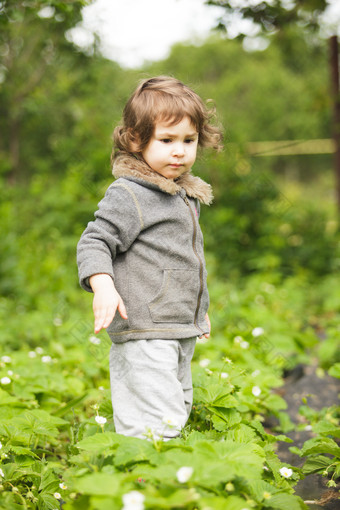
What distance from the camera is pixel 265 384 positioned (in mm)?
2746

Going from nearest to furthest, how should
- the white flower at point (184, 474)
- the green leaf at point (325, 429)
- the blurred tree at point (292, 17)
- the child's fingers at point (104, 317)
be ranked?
the white flower at point (184, 474)
the child's fingers at point (104, 317)
the green leaf at point (325, 429)
the blurred tree at point (292, 17)

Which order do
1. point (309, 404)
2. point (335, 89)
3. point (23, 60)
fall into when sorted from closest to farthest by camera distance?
point (309, 404) < point (335, 89) < point (23, 60)

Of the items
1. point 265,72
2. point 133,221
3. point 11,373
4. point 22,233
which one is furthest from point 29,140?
point 265,72

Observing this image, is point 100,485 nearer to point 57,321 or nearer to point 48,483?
point 48,483

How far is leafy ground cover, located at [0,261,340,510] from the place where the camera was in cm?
140

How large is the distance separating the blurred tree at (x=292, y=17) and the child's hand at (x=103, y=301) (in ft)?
9.48

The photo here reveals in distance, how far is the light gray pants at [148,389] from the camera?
184 cm

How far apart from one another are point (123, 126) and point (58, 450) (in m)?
1.49

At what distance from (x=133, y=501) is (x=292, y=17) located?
4.94 m

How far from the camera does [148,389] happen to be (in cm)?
185

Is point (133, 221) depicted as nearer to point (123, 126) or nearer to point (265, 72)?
point (123, 126)

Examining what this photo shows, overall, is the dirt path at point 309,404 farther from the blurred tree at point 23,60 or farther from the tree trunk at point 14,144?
the tree trunk at point 14,144

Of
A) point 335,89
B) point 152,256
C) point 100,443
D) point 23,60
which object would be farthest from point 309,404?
point 23,60

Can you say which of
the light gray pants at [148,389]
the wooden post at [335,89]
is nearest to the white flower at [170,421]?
the light gray pants at [148,389]
